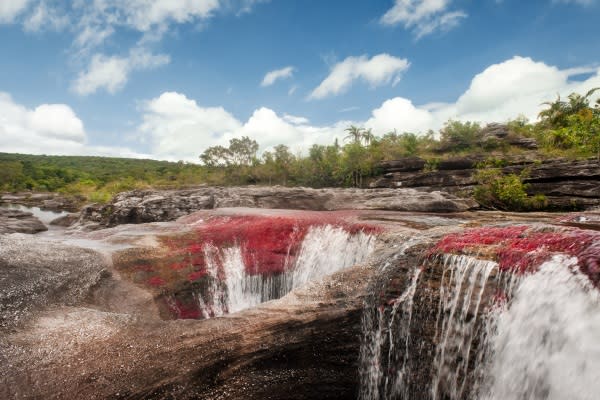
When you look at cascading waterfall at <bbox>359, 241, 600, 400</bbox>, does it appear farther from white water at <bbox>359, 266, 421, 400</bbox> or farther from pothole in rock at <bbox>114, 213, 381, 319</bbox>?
pothole in rock at <bbox>114, 213, 381, 319</bbox>

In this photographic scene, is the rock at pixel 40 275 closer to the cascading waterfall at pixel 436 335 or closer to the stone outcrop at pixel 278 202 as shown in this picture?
the cascading waterfall at pixel 436 335

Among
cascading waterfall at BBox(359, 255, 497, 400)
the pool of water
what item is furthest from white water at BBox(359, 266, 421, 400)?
the pool of water

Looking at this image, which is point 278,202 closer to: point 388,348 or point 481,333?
point 388,348

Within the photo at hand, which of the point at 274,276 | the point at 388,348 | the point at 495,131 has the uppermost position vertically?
the point at 495,131

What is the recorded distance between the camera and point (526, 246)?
5391 mm

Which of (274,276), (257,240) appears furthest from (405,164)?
(274,276)

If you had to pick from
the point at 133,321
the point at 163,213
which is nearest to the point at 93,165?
the point at 163,213

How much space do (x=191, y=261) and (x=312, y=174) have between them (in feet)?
173

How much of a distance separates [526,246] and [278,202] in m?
20.3

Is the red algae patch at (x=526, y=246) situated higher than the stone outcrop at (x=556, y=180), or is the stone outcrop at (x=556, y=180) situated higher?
the stone outcrop at (x=556, y=180)

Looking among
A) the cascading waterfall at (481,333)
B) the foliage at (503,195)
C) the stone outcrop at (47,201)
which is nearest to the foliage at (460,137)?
the foliage at (503,195)

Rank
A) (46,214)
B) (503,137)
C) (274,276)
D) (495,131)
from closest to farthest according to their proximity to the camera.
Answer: (274,276) < (503,137) < (495,131) < (46,214)

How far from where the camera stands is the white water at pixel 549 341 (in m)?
3.67

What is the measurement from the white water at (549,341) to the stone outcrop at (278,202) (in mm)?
14530
